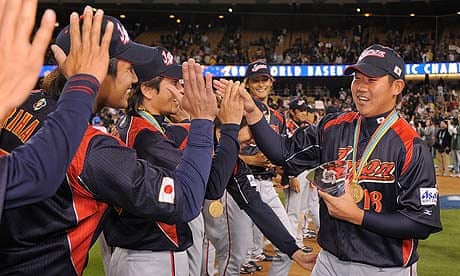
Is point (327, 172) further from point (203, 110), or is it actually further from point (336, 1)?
point (336, 1)

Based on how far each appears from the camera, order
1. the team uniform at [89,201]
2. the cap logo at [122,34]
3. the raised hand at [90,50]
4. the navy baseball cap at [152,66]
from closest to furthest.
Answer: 1. the raised hand at [90,50]
2. the team uniform at [89,201]
3. the cap logo at [122,34]
4. the navy baseball cap at [152,66]

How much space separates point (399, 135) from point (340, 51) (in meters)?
34.2

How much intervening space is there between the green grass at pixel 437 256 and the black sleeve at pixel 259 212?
10.4 ft

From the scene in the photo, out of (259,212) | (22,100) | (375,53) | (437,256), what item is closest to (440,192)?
(437,256)

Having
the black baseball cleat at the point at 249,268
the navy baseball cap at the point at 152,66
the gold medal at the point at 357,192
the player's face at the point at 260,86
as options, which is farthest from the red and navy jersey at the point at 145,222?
the black baseball cleat at the point at 249,268

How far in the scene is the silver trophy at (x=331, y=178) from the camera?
10.3 feet

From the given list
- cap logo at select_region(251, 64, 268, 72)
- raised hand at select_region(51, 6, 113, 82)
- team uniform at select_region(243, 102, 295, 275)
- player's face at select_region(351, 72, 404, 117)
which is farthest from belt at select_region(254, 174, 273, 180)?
raised hand at select_region(51, 6, 113, 82)

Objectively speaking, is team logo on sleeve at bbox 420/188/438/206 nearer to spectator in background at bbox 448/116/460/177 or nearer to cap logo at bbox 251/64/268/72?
cap logo at bbox 251/64/268/72

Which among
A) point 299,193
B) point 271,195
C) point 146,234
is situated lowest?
point 299,193

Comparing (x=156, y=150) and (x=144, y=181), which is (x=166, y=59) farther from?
(x=144, y=181)

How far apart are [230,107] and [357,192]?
3.27 ft

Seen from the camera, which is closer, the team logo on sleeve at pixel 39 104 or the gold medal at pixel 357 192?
the team logo on sleeve at pixel 39 104

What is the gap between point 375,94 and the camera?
11.2ft

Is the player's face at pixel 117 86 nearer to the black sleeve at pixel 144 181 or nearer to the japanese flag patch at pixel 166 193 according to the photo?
the black sleeve at pixel 144 181
